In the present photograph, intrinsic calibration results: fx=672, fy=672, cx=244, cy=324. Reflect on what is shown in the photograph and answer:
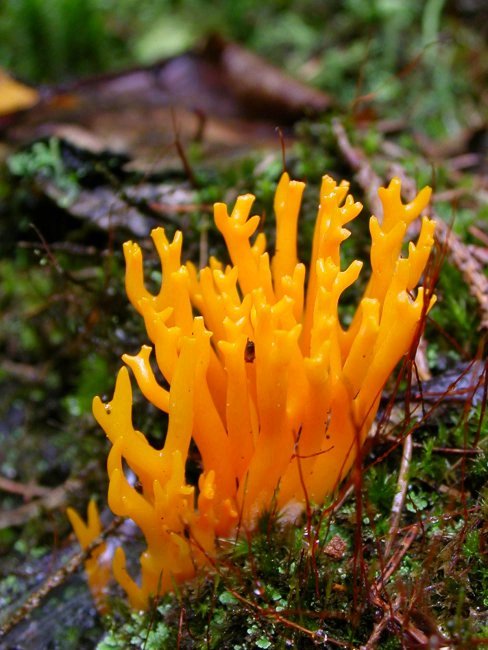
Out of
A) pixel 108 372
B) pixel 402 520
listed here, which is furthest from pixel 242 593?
pixel 108 372

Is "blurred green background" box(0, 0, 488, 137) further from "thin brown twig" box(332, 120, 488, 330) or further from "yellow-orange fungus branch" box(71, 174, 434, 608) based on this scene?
"yellow-orange fungus branch" box(71, 174, 434, 608)

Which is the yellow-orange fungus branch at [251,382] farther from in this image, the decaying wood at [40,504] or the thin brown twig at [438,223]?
the decaying wood at [40,504]

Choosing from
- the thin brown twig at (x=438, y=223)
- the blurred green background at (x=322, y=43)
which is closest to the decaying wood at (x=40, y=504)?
the thin brown twig at (x=438, y=223)

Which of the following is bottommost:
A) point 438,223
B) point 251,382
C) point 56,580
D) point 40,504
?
point 40,504

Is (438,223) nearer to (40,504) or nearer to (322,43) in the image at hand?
(40,504)

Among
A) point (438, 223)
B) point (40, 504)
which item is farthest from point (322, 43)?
point (40, 504)

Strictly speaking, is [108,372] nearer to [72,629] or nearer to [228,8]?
[72,629]

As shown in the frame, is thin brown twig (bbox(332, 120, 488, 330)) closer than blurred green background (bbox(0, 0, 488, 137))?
Yes

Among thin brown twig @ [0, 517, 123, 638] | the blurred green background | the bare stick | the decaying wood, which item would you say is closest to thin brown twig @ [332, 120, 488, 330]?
the bare stick

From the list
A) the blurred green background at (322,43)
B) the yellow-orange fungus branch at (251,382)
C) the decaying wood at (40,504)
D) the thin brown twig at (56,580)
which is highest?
the blurred green background at (322,43)
